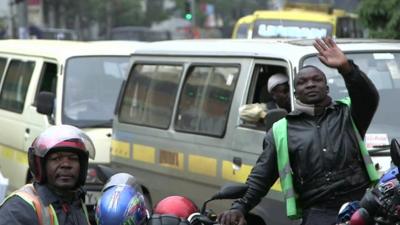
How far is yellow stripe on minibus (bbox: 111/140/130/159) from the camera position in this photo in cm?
764

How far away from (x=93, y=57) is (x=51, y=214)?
587 cm

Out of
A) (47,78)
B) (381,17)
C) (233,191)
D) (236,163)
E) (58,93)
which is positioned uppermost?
(381,17)

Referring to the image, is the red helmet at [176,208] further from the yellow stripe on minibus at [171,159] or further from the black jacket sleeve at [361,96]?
the yellow stripe on minibus at [171,159]

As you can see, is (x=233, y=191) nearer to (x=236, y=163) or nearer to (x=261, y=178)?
(x=261, y=178)

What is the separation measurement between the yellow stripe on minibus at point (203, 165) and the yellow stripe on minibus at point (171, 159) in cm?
14

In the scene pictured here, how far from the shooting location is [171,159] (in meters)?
6.97

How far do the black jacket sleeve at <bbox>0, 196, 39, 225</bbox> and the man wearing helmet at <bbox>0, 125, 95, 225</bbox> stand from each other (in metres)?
0.02

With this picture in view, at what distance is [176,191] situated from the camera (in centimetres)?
691

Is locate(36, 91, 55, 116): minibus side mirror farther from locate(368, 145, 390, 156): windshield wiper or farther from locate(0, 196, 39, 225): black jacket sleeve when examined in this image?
locate(0, 196, 39, 225): black jacket sleeve

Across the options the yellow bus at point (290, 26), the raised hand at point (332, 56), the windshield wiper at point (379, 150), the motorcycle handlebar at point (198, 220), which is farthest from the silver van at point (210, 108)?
the yellow bus at point (290, 26)

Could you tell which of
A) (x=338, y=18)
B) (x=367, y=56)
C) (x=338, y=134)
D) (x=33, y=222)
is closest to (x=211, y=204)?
(x=367, y=56)

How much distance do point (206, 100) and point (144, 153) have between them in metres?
0.96

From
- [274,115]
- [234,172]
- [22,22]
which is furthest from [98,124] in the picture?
[22,22]

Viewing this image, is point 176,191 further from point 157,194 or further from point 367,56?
point 367,56
